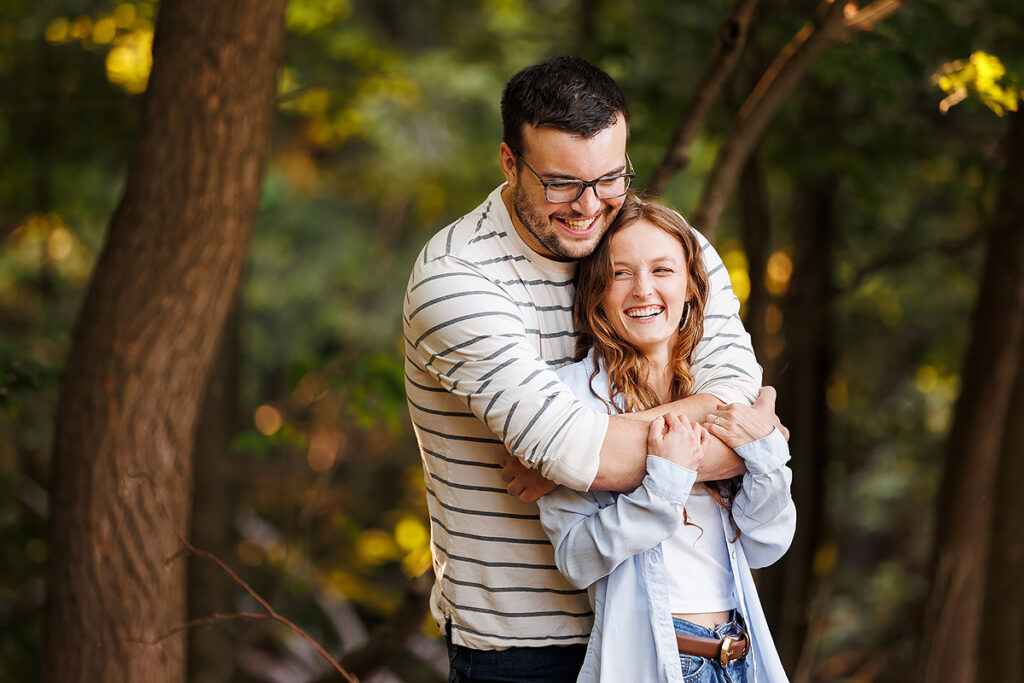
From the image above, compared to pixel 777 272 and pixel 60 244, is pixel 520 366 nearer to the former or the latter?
pixel 777 272

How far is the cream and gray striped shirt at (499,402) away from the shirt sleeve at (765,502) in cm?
17

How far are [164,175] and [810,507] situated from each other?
495 cm

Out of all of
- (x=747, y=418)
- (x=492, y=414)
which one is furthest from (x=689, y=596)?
(x=492, y=414)

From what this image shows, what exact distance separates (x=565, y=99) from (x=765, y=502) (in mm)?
963

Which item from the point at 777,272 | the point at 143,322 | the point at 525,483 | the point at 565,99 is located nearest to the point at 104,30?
the point at 143,322

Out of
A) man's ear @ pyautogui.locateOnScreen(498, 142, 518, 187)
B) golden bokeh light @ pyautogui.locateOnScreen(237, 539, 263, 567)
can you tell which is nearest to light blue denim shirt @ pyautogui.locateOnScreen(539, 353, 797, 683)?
man's ear @ pyautogui.locateOnScreen(498, 142, 518, 187)

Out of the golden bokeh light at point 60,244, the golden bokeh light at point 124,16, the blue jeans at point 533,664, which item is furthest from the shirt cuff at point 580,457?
the golden bokeh light at point 60,244

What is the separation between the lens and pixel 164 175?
2.90 metres

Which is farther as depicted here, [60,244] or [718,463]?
[60,244]

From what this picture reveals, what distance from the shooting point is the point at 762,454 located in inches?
80.6

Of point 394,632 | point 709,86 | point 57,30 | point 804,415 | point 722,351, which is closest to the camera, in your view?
point 722,351

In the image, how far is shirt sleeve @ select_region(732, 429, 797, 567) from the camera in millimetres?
2047

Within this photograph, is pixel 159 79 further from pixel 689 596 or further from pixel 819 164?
pixel 819 164

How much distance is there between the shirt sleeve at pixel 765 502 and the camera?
2.05 metres
